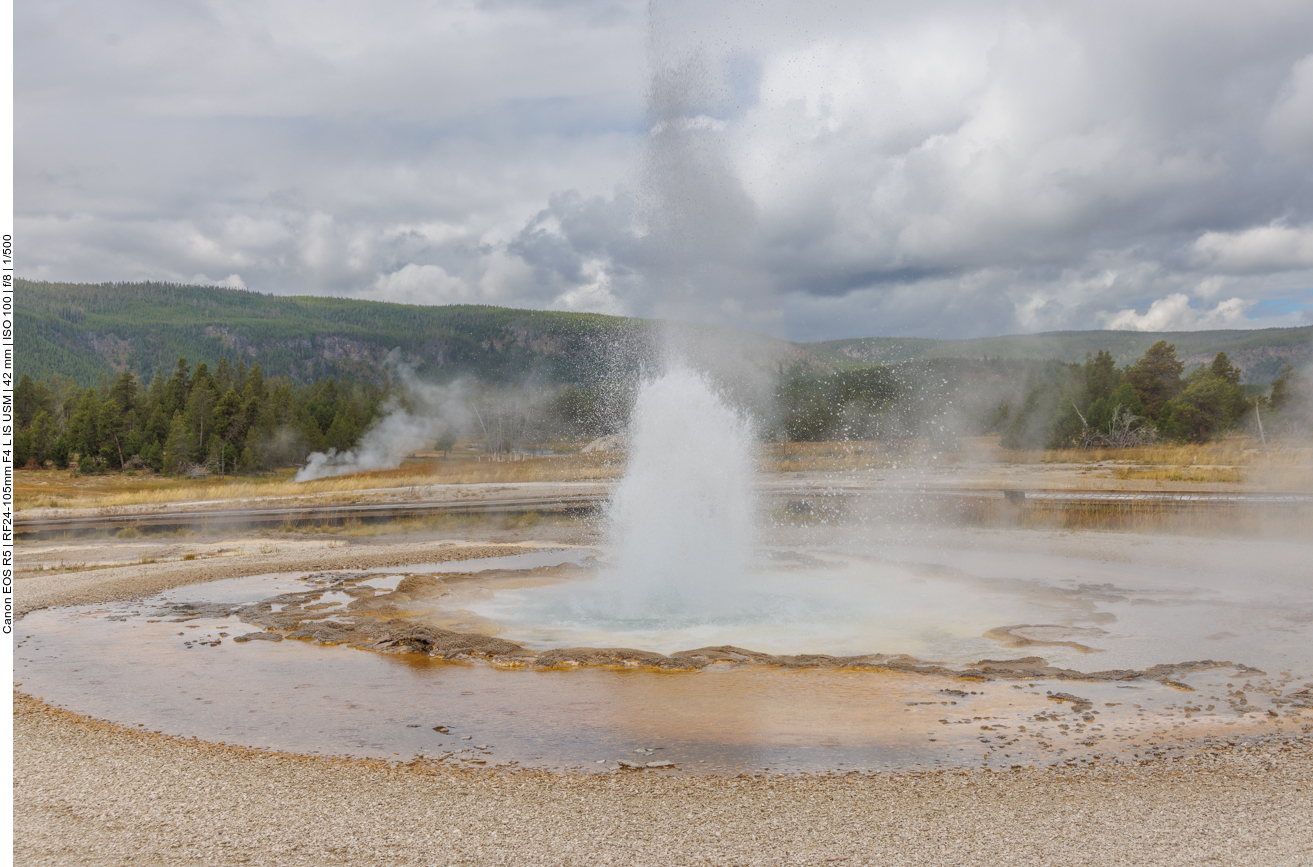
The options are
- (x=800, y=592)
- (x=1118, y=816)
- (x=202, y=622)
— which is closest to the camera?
(x=1118, y=816)

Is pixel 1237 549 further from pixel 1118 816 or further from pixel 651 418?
pixel 1118 816

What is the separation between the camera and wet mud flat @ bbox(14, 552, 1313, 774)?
24.8ft

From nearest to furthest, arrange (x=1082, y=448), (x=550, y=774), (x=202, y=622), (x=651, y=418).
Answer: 1. (x=550, y=774)
2. (x=202, y=622)
3. (x=651, y=418)
4. (x=1082, y=448)

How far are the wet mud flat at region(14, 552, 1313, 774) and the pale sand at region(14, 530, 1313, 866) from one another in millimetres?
456

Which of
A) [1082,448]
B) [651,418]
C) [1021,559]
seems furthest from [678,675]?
[1082,448]

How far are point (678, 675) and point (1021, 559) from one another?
11.9 m

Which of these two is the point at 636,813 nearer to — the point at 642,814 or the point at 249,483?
the point at 642,814

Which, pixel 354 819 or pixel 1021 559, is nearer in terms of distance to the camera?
Answer: pixel 354 819

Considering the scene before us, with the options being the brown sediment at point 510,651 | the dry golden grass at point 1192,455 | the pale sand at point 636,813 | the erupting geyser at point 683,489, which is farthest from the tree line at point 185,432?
the pale sand at point 636,813

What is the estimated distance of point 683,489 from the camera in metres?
16.2

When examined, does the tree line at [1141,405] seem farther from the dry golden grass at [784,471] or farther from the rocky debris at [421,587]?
the rocky debris at [421,587]

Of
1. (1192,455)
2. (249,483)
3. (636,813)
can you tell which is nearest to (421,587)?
(636,813)

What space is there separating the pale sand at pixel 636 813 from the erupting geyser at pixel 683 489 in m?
8.48

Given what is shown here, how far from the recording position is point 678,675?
10.1m
